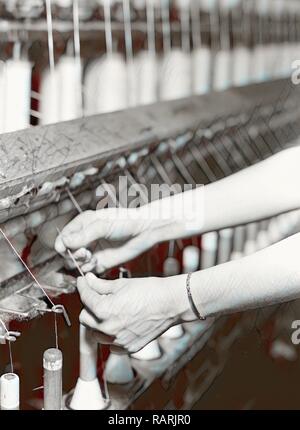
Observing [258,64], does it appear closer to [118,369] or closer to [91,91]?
[91,91]

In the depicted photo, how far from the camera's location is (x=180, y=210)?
1314 mm

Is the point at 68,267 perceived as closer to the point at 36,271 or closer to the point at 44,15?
the point at 36,271

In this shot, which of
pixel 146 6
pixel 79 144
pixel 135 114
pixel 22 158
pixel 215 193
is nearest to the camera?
pixel 22 158

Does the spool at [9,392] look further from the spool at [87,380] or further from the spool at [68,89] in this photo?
the spool at [68,89]

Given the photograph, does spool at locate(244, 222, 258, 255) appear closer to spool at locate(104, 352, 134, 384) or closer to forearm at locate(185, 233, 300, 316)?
spool at locate(104, 352, 134, 384)

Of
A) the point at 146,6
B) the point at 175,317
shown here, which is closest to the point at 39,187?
the point at 175,317

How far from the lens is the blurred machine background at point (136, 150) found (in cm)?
112

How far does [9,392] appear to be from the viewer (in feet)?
3.01

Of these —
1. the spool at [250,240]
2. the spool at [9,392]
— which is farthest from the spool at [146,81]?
the spool at [9,392]

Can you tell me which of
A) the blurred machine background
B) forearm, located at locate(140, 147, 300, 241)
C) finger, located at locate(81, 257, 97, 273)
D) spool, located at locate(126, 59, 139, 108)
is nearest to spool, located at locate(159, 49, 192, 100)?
the blurred machine background

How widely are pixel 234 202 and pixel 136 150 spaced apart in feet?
0.86

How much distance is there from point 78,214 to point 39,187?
9.4 inches

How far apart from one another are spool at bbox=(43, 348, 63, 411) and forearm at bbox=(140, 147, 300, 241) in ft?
1.44

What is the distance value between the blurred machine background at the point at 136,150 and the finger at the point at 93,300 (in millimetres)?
61
